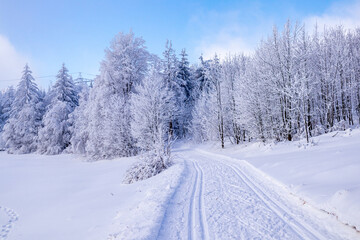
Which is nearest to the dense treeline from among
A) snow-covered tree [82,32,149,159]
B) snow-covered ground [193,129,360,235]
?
snow-covered tree [82,32,149,159]

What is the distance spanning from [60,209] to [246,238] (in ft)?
26.3

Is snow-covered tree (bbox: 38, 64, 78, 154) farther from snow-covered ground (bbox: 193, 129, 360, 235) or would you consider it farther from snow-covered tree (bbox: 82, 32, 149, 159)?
snow-covered ground (bbox: 193, 129, 360, 235)

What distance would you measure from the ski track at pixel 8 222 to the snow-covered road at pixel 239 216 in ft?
20.7

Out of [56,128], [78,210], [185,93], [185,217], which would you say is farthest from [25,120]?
[185,217]

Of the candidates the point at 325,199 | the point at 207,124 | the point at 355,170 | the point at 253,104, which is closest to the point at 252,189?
the point at 325,199

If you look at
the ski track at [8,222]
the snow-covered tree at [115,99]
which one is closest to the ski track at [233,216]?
the ski track at [8,222]

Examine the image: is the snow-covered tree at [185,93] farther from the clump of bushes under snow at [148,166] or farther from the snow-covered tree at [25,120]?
the snow-covered tree at [25,120]

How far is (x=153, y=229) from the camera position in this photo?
12.6 feet

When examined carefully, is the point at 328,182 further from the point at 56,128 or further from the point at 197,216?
the point at 56,128

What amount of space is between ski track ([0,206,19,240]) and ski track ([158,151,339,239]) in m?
6.31

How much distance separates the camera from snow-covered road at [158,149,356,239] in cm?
Answer: 369

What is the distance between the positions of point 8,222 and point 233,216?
9.16 metres

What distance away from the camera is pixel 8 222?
307 inches

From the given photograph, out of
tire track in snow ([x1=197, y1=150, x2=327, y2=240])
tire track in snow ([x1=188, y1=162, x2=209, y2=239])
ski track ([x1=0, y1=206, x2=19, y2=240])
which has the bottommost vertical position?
ski track ([x1=0, y1=206, x2=19, y2=240])
